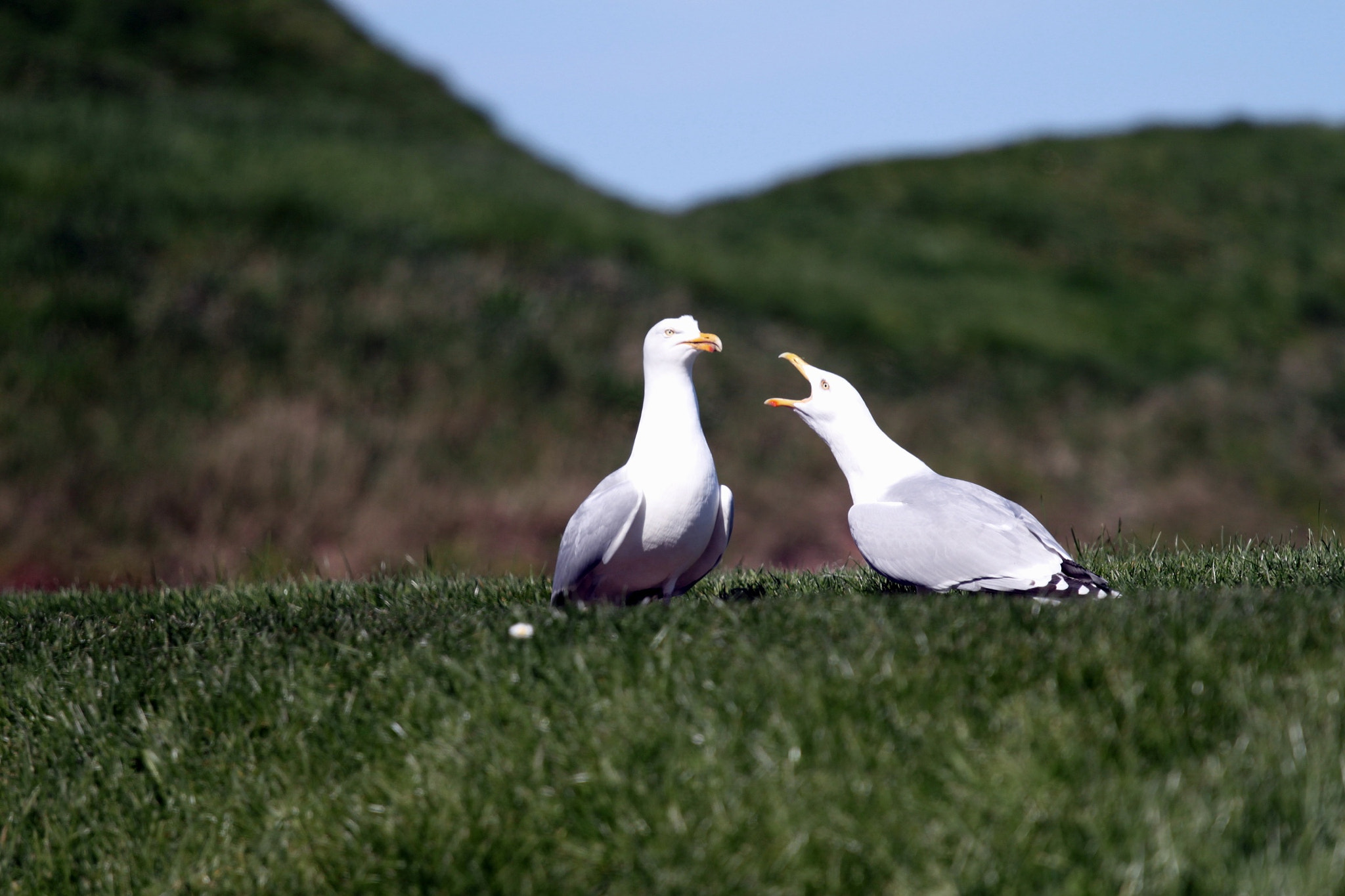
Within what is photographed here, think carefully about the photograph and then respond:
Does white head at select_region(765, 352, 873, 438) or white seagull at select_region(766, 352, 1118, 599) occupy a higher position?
white head at select_region(765, 352, 873, 438)

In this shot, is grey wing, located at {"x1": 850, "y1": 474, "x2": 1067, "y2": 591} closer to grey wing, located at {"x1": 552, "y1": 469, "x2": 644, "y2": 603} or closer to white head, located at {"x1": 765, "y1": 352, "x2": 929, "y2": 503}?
white head, located at {"x1": 765, "y1": 352, "x2": 929, "y2": 503}

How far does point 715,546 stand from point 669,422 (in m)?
0.60

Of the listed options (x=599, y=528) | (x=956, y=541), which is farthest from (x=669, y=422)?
(x=956, y=541)

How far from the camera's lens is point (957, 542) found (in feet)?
14.6

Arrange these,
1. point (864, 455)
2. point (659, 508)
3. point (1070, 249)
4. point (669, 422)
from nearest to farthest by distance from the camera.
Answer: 1. point (659, 508)
2. point (669, 422)
3. point (864, 455)
4. point (1070, 249)

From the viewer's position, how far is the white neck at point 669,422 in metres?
4.74

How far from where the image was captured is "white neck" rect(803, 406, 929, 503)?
16.6 ft

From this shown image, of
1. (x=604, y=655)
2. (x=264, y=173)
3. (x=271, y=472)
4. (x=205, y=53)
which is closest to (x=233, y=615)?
(x=604, y=655)

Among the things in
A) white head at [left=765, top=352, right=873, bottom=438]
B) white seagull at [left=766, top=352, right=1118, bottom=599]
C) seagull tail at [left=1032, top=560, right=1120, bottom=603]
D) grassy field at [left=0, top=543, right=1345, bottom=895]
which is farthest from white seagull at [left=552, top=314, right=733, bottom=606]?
seagull tail at [left=1032, top=560, right=1120, bottom=603]

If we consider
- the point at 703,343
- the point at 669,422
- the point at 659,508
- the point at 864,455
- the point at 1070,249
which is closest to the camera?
the point at 659,508

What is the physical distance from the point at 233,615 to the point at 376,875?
2.32 metres

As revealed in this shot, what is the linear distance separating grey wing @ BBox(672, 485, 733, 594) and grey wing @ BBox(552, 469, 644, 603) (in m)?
0.44

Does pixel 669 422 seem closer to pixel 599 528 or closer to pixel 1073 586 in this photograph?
pixel 599 528

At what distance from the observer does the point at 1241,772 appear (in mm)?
3012
